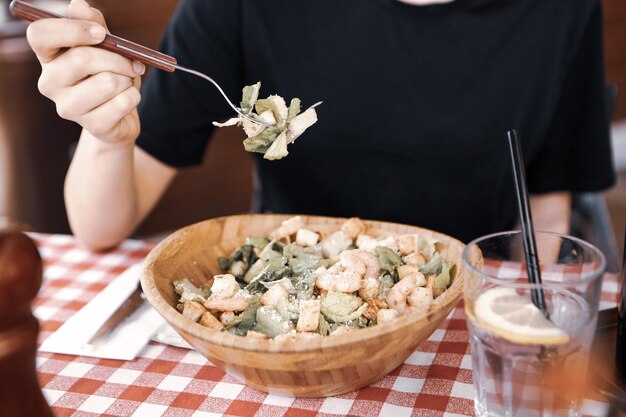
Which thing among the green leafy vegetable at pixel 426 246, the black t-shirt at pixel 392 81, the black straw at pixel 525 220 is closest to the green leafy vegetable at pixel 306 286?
the green leafy vegetable at pixel 426 246

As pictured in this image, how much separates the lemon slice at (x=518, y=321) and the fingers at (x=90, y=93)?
2.09 feet

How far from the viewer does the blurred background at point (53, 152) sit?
308cm

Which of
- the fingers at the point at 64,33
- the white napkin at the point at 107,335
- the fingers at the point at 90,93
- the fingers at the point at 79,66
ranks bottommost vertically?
the white napkin at the point at 107,335

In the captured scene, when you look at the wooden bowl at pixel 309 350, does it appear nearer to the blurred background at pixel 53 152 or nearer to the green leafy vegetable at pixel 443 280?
the green leafy vegetable at pixel 443 280

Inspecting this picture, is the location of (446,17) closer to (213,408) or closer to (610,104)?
(610,104)

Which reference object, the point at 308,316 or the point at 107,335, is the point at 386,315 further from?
the point at 107,335

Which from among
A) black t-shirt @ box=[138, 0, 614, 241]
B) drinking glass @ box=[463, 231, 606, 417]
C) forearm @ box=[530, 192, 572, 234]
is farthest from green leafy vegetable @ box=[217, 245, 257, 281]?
forearm @ box=[530, 192, 572, 234]

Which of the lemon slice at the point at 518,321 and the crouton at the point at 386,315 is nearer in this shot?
the lemon slice at the point at 518,321

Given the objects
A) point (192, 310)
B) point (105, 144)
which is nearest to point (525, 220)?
point (192, 310)

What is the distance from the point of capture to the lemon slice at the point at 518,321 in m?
0.76

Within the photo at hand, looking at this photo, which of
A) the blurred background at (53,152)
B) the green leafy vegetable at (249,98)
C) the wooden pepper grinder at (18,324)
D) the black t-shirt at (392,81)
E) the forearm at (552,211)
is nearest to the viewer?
the wooden pepper grinder at (18,324)

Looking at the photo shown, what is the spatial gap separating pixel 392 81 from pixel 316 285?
0.84m

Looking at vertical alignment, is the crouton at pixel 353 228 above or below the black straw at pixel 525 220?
below

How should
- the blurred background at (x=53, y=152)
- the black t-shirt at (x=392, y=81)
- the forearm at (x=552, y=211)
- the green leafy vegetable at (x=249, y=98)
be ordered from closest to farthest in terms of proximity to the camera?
the green leafy vegetable at (x=249, y=98)
the black t-shirt at (x=392, y=81)
the forearm at (x=552, y=211)
the blurred background at (x=53, y=152)
